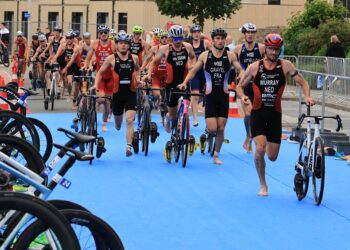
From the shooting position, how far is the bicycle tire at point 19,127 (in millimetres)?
10977

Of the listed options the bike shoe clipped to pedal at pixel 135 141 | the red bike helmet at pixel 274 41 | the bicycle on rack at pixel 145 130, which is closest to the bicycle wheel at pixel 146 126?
the bicycle on rack at pixel 145 130

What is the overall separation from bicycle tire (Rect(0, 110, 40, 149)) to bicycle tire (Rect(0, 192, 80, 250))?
5.91m

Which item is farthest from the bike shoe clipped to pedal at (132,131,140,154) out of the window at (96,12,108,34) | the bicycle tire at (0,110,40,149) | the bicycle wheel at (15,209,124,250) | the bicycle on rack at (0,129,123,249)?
the window at (96,12,108,34)

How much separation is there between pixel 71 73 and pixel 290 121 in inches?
218

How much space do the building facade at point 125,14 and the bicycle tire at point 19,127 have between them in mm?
42231

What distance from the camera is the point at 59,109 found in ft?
75.0

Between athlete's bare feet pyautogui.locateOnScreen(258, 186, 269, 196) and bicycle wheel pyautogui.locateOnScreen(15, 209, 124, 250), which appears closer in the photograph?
bicycle wheel pyautogui.locateOnScreen(15, 209, 124, 250)

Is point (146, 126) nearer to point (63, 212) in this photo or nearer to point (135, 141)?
point (135, 141)

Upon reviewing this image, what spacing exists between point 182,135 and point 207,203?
2953 millimetres

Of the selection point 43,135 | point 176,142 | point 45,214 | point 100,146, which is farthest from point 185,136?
point 45,214

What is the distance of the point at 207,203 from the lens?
10.7 m

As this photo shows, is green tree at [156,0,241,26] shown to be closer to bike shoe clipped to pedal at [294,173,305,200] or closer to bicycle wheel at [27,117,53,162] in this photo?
bicycle wheel at [27,117,53,162]

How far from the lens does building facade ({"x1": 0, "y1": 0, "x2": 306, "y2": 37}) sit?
55250 millimetres

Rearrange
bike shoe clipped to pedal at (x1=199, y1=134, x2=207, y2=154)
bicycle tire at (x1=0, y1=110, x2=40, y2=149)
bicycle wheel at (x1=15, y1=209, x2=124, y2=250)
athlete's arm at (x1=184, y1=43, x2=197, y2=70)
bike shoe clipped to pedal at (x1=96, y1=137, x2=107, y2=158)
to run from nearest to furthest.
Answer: bicycle wheel at (x1=15, y1=209, x2=124, y2=250)
bicycle tire at (x1=0, y1=110, x2=40, y2=149)
bike shoe clipped to pedal at (x1=96, y1=137, x2=107, y2=158)
bike shoe clipped to pedal at (x1=199, y1=134, x2=207, y2=154)
athlete's arm at (x1=184, y1=43, x2=197, y2=70)
